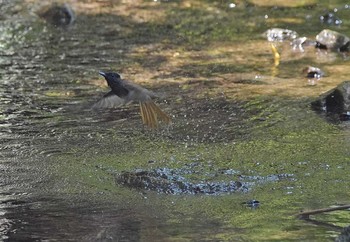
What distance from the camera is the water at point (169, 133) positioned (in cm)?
544

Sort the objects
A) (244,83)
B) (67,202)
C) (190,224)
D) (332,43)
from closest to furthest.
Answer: (190,224), (67,202), (244,83), (332,43)

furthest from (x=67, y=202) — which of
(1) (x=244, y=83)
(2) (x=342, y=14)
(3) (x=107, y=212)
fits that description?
(2) (x=342, y=14)

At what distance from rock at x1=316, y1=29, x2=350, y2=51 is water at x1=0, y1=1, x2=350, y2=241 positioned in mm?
221

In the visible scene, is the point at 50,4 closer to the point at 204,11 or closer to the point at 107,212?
the point at 204,11

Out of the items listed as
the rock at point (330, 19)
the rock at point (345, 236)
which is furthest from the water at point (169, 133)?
the rock at point (345, 236)

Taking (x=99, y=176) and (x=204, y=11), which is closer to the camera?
(x=99, y=176)

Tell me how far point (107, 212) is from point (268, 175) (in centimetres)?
141

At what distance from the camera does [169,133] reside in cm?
764

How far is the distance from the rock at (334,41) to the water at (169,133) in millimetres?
221

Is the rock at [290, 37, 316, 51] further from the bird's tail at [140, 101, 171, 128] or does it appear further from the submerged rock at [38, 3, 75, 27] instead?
the bird's tail at [140, 101, 171, 128]

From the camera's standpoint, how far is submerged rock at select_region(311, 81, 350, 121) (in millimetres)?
8195

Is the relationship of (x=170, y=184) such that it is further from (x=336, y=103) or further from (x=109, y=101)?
(x=336, y=103)

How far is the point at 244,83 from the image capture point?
946cm

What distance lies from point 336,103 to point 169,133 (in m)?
1.77
